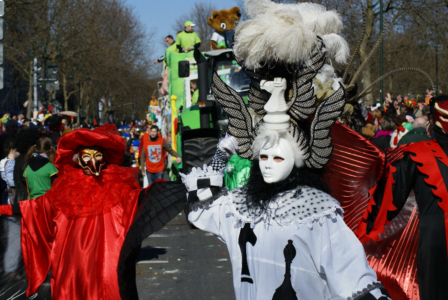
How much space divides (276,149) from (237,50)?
51 cm

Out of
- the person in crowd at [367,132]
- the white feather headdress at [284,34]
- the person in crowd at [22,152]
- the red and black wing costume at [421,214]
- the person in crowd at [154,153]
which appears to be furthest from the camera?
the person in crowd at [154,153]

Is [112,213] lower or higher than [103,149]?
lower

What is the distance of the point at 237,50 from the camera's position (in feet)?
7.76

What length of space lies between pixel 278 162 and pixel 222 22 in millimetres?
8389

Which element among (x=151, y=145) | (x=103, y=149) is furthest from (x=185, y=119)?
(x=103, y=149)

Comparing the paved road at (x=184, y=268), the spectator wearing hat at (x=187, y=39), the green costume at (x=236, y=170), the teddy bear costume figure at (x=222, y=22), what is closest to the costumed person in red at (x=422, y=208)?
the green costume at (x=236, y=170)

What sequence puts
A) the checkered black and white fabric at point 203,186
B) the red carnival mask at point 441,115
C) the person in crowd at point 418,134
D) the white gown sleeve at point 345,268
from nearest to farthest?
the white gown sleeve at point 345,268
the checkered black and white fabric at point 203,186
the red carnival mask at point 441,115
the person in crowd at point 418,134

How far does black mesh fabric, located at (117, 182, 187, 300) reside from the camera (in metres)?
3.22

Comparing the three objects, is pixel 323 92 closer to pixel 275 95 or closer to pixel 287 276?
pixel 275 95

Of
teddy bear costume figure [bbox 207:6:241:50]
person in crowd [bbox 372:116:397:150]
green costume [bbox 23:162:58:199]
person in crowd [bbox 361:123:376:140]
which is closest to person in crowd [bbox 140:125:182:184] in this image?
teddy bear costume figure [bbox 207:6:241:50]

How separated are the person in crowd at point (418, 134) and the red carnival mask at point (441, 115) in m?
3.29

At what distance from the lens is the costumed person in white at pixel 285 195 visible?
2.10 m

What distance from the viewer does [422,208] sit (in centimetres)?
317

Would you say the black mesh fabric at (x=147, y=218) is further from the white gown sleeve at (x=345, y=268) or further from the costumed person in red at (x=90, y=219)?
the white gown sleeve at (x=345, y=268)
